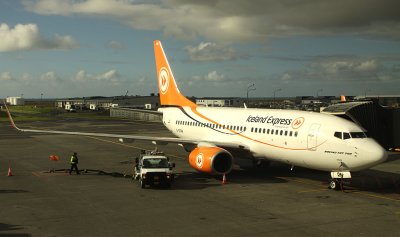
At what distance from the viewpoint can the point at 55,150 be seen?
4262 cm

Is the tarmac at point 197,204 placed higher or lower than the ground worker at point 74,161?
lower

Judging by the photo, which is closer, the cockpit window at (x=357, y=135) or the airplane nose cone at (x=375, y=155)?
the airplane nose cone at (x=375, y=155)

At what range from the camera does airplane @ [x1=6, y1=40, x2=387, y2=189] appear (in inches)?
853

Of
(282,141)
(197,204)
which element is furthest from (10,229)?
(282,141)

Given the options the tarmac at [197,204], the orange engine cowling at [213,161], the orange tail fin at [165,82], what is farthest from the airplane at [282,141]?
the orange tail fin at [165,82]

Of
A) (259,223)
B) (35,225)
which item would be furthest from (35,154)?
(259,223)

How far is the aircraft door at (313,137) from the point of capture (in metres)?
22.9

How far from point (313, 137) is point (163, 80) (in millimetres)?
20616

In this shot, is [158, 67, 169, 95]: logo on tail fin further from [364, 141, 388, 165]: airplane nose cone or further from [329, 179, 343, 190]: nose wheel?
[364, 141, 388, 165]: airplane nose cone

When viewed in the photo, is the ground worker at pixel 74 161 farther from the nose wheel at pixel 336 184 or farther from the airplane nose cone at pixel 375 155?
the airplane nose cone at pixel 375 155

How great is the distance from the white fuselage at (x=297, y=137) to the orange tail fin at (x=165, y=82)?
6.78 m

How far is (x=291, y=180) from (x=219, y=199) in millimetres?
7339

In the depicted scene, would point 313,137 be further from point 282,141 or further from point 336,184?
point 336,184

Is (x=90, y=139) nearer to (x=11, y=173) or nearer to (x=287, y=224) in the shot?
(x=11, y=173)
